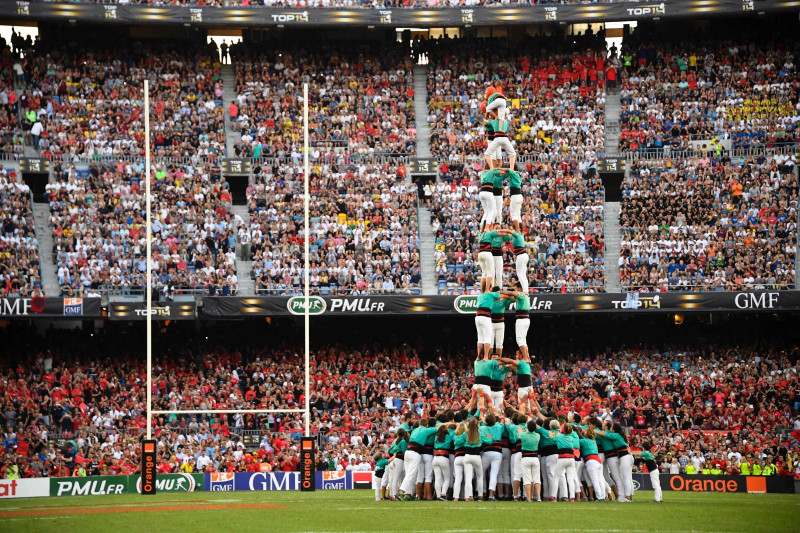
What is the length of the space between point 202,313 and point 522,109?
14.2 metres

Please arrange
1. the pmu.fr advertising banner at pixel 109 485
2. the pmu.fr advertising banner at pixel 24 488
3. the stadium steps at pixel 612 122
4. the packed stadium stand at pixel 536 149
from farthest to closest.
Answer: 1. the stadium steps at pixel 612 122
2. the packed stadium stand at pixel 536 149
3. the pmu.fr advertising banner at pixel 109 485
4. the pmu.fr advertising banner at pixel 24 488

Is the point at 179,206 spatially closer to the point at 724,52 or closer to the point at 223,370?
the point at 223,370

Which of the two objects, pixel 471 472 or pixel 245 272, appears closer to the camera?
pixel 471 472

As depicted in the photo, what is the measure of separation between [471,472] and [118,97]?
963 inches

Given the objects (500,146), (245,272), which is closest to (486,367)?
(500,146)

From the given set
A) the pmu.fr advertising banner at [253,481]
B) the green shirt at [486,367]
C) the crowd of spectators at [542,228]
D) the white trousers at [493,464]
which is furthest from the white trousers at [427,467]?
the crowd of spectators at [542,228]

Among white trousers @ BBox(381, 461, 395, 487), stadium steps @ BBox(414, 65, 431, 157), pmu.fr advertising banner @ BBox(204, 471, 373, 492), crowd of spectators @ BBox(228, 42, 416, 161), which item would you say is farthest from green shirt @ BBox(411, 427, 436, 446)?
stadium steps @ BBox(414, 65, 431, 157)

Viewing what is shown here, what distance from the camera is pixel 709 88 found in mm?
37344

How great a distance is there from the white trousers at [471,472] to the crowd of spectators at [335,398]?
34.9ft

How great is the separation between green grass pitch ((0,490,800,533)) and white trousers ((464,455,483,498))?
2.11 ft

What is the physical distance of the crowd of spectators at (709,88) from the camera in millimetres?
35844

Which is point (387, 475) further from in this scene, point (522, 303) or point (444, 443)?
point (522, 303)

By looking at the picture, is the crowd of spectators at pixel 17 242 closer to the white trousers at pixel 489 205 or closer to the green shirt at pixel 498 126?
the white trousers at pixel 489 205

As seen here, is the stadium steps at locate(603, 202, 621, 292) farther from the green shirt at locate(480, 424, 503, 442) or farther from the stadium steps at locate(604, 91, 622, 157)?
the green shirt at locate(480, 424, 503, 442)
